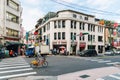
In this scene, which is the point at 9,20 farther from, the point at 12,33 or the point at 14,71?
the point at 14,71

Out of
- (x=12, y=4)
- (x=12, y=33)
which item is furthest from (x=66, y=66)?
(x=12, y=4)

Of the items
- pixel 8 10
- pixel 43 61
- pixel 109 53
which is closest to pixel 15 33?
pixel 8 10

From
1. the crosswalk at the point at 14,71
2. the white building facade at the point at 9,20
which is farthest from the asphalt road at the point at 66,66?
the white building facade at the point at 9,20

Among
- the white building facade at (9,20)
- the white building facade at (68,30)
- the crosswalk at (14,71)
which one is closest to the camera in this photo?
the crosswalk at (14,71)

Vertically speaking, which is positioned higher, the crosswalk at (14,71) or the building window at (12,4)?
the building window at (12,4)

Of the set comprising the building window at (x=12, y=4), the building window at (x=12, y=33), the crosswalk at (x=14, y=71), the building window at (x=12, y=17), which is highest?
the building window at (x=12, y=4)

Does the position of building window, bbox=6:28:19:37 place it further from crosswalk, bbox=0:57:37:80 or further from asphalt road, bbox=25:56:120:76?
crosswalk, bbox=0:57:37:80

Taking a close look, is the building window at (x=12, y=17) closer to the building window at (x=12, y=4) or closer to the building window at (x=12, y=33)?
the building window at (x=12, y=4)

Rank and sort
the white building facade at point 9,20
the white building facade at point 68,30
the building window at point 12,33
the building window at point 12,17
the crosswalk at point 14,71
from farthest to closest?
the white building facade at point 68,30 → the building window at point 12,17 → the building window at point 12,33 → the white building facade at point 9,20 → the crosswalk at point 14,71

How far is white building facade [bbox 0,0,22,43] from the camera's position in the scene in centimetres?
4174

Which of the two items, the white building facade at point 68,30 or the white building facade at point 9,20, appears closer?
the white building facade at point 9,20

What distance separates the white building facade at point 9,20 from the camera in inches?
1643

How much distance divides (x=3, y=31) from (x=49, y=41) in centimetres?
1830

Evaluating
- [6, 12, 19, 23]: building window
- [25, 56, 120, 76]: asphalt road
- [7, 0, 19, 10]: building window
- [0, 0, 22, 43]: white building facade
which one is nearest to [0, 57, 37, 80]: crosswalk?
[25, 56, 120, 76]: asphalt road
